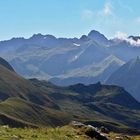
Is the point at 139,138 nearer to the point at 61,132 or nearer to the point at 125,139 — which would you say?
the point at 125,139

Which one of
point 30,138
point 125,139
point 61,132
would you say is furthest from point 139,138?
point 30,138

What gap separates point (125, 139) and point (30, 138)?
34.7ft

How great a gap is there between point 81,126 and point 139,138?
6713 millimetres

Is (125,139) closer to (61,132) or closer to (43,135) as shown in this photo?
(61,132)

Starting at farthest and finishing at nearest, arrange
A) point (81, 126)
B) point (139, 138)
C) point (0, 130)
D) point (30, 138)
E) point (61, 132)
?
point (139, 138) < point (81, 126) < point (61, 132) < point (0, 130) < point (30, 138)

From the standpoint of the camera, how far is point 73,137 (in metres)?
32.1

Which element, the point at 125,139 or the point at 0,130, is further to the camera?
the point at 125,139

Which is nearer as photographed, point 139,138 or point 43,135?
point 43,135

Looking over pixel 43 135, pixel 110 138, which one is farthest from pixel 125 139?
pixel 43 135

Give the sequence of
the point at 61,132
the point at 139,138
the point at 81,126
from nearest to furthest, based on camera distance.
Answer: the point at 61,132, the point at 81,126, the point at 139,138

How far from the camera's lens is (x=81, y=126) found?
118 feet

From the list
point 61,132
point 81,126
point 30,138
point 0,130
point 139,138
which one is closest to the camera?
point 30,138

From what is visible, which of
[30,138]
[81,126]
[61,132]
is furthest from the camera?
[81,126]

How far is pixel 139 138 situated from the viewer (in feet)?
131
